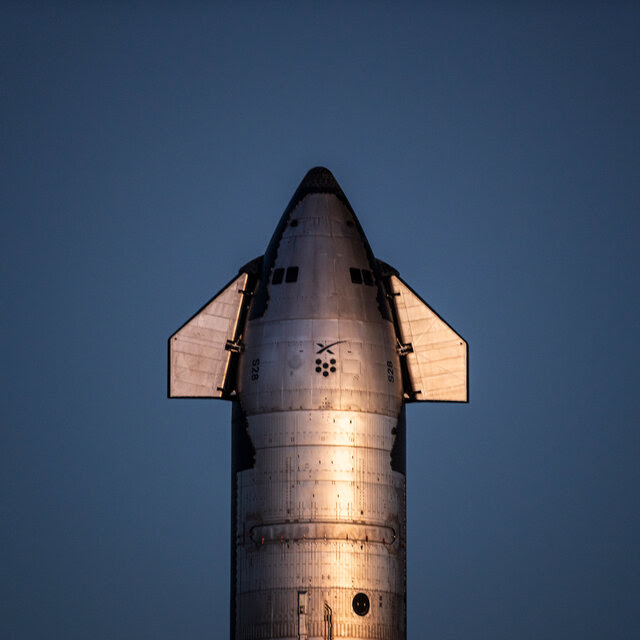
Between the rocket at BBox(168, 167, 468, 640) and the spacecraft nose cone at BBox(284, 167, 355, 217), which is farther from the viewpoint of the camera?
the spacecraft nose cone at BBox(284, 167, 355, 217)

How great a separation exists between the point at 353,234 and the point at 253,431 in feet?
33.2

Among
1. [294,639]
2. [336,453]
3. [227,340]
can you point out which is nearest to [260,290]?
[227,340]

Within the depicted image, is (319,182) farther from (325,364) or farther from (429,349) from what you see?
(325,364)

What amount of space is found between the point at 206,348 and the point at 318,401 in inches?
259

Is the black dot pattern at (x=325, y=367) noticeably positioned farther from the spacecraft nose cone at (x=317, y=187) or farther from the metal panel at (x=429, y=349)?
the spacecraft nose cone at (x=317, y=187)

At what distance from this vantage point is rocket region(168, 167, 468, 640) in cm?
8719

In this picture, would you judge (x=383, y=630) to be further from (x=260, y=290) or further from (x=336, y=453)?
(x=260, y=290)

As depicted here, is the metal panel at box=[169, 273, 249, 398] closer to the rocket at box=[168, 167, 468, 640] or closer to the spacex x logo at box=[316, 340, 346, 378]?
the rocket at box=[168, 167, 468, 640]

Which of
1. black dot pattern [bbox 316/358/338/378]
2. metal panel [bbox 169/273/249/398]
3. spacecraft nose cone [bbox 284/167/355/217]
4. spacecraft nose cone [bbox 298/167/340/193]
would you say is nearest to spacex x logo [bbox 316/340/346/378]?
black dot pattern [bbox 316/358/338/378]

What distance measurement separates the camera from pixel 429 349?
93.7 meters

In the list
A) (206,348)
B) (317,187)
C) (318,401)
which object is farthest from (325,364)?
(317,187)

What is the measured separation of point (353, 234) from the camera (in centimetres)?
9306

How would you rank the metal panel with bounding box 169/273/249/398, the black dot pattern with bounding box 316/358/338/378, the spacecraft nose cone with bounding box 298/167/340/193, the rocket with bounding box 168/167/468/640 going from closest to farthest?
the rocket with bounding box 168/167/468/640, the black dot pattern with bounding box 316/358/338/378, the metal panel with bounding box 169/273/249/398, the spacecraft nose cone with bounding box 298/167/340/193

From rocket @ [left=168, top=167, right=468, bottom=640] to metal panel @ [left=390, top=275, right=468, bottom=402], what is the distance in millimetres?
44
